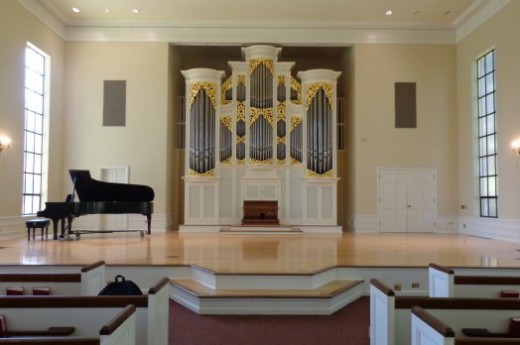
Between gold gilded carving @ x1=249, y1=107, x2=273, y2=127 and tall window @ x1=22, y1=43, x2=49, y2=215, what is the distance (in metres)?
5.23

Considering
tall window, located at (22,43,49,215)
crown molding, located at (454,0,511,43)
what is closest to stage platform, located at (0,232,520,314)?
tall window, located at (22,43,49,215)

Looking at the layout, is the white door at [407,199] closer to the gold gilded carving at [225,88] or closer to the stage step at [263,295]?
the gold gilded carving at [225,88]

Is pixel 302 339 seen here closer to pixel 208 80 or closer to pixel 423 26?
pixel 208 80

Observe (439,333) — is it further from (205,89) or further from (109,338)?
(205,89)

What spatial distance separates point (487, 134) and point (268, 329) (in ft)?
28.3

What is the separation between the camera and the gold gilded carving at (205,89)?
11966 mm

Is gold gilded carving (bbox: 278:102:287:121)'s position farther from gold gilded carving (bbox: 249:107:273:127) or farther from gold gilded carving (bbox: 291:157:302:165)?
gold gilded carving (bbox: 291:157:302:165)

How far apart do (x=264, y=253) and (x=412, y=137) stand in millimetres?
6640

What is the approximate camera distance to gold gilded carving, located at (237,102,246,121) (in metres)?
12.0

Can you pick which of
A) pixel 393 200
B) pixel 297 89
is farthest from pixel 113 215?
pixel 393 200

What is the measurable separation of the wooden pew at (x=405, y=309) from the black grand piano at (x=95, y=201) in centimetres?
667

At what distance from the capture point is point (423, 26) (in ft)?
39.1

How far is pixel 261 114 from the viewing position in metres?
11.9

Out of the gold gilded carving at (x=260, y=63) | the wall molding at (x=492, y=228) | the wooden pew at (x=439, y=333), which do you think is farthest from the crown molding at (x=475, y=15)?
the wooden pew at (x=439, y=333)
